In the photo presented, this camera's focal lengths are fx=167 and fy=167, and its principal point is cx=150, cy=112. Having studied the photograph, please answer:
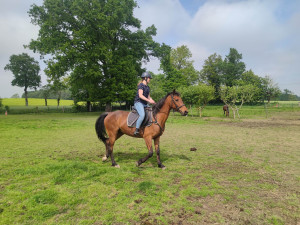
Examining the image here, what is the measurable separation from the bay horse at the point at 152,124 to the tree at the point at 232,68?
60.9m

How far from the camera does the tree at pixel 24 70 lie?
192 ft

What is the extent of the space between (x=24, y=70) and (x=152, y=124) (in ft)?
235

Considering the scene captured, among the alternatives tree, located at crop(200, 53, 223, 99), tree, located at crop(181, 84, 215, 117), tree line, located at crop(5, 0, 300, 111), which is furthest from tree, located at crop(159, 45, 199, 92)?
tree, located at crop(181, 84, 215, 117)

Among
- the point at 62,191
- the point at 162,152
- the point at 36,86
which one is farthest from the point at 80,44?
the point at 36,86

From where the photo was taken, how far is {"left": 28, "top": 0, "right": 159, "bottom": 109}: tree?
25656 mm

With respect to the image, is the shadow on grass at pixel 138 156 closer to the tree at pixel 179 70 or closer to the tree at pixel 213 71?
the tree at pixel 179 70

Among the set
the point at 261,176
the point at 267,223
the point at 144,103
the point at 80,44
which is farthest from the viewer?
the point at 80,44

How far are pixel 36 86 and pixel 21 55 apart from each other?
454 inches

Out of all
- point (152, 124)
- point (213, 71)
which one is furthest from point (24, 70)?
point (152, 124)

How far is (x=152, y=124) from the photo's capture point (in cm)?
583

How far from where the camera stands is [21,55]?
59.8 m

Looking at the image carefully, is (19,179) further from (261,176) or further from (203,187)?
(261,176)

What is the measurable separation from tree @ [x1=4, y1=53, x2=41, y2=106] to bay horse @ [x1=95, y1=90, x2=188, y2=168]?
225 ft

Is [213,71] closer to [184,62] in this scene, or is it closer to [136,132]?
[184,62]
